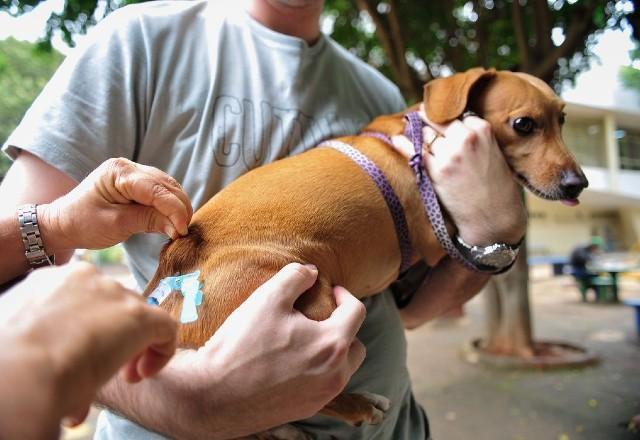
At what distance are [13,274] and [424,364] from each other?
20.2ft

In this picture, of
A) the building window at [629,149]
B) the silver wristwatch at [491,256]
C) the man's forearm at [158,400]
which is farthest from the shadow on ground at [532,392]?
the building window at [629,149]

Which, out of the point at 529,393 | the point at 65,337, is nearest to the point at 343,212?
the point at 65,337

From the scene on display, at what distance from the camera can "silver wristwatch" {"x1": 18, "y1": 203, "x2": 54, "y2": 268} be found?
1.08 m

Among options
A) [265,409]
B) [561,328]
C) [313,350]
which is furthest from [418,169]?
[561,328]

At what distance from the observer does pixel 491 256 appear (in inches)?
61.4

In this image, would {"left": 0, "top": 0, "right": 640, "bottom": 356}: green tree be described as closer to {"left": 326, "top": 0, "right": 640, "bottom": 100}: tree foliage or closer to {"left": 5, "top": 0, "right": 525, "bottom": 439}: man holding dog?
{"left": 326, "top": 0, "right": 640, "bottom": 100}: tree foliage

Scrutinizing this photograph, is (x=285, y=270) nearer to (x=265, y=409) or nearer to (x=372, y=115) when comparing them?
(x=265, y=409)

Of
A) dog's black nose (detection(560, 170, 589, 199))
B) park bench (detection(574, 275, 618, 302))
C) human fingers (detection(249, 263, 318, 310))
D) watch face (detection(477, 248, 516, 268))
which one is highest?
human fingers (detection(249, 263, 318, 310))

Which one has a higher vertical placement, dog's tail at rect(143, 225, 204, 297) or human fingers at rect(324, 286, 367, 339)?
dog's tail at rect(143, 225, 204, 297)

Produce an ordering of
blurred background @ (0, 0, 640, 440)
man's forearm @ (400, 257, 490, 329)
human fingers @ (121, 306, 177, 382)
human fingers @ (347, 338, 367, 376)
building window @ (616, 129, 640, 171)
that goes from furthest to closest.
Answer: building window @ (616, 129, 640, 171) → blurred background @ (0, 0, 640, 440) → man's forearm @ (400, 257, 490, 329) → human fingers @ (347, 338, 367, 376) → human fingers @ (121, 306, 177, 382)

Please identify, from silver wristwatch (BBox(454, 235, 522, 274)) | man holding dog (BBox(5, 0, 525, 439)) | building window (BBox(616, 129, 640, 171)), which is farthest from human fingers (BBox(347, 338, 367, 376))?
building window (BBox(616, 129, 640, 171))

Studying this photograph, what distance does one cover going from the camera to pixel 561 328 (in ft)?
28.1

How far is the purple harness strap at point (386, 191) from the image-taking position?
1583 mm

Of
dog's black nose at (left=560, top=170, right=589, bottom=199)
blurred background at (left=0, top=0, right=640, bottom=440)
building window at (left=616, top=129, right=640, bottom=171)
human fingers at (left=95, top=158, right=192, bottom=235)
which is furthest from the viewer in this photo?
building window at (left=616, top=129, right=640, bottom=171)
